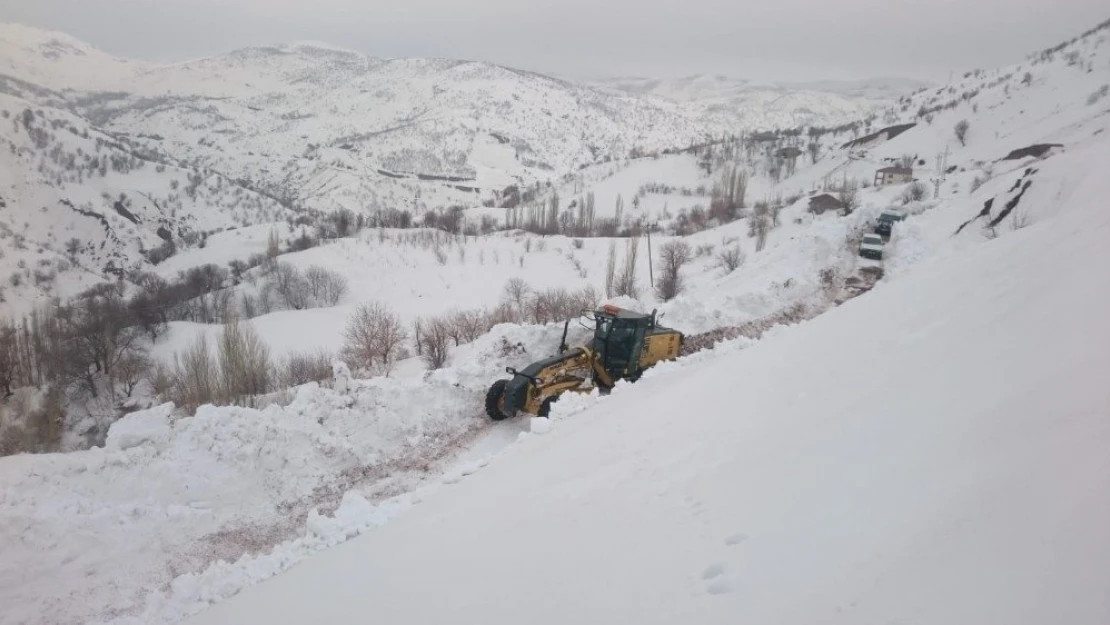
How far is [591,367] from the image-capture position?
12695mm

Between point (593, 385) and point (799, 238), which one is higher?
point (799, 238)

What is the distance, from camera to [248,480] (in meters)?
9.73

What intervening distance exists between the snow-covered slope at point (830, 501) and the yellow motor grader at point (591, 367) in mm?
3765

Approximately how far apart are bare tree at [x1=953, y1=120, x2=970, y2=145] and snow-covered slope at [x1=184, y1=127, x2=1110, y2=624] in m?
80.6

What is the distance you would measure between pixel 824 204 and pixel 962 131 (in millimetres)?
37143

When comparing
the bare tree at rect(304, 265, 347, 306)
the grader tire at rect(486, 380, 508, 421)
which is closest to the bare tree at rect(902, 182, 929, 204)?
the grader tire at rect(486, 380, 508, 421)

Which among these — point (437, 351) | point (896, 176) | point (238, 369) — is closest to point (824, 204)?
point (896, 176)

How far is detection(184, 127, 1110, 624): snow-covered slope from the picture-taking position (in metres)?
2.69

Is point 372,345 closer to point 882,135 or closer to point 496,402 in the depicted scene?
point 496,402

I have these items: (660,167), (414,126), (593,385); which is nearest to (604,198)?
(660,167)

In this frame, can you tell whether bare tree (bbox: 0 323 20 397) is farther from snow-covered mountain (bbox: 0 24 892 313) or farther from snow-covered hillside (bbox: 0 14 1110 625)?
snow-covered hillside (bbox: 0 14 1110 625)

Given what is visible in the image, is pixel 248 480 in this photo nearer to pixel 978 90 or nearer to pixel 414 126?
pixel 978 90

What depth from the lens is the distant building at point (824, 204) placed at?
51.0 meters

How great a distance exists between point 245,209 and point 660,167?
251ft
